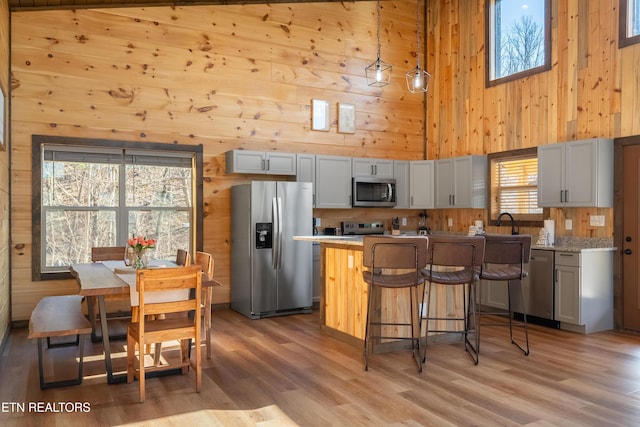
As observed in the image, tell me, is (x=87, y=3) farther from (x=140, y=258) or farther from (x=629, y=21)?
(x=629, y=21)

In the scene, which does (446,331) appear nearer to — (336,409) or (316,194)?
(336,409)

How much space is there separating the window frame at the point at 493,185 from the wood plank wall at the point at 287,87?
0.35ft

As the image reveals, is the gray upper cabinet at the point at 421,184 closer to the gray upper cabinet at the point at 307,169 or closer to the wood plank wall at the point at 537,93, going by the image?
the wood plank wall at the point at 537,93

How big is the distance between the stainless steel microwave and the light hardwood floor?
8.48ft

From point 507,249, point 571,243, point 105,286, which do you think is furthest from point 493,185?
point 105,286

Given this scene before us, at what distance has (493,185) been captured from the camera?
6812mm

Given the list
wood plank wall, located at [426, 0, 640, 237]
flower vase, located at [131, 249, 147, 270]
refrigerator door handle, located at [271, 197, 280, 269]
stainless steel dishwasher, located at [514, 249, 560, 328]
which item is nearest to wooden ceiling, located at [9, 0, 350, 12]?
refrigerator door handle, located at [271, 197, 280, 269]

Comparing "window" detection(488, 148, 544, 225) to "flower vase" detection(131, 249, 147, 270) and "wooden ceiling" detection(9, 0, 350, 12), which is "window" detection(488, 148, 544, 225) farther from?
"flower vase" detection(131, 249, 147, 270)

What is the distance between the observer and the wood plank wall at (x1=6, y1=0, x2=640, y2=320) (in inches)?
211

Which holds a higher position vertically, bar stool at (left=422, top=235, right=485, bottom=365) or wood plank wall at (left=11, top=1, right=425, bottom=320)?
wood plank wall at (left=11, top=1, right=425, bottom=320)

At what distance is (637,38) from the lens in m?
5.12

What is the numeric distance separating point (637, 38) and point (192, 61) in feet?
16.1

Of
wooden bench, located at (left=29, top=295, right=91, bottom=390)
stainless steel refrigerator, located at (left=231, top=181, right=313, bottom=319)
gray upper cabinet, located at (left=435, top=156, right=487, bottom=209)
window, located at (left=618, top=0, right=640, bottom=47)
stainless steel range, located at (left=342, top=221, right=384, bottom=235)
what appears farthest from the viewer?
stainless steel range, located at (left=342, top=221, right=384, bottom=235)

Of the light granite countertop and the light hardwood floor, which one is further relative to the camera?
the light granite countertop
